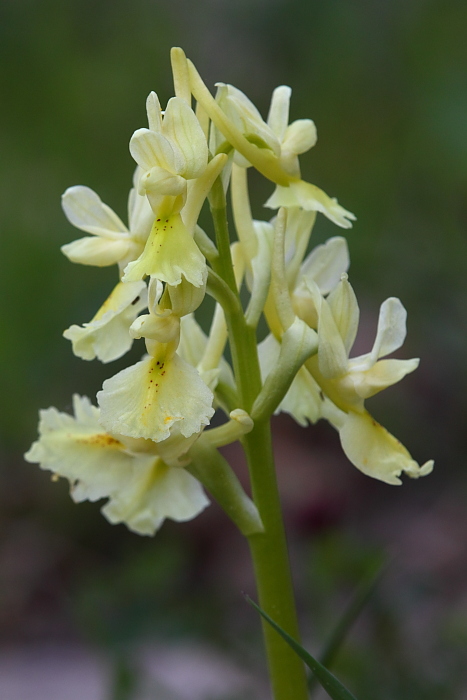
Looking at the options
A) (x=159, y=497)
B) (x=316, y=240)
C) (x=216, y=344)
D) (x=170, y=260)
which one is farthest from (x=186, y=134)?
(x=316, y=240)

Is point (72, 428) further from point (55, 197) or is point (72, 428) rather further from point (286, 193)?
point (55, 197)

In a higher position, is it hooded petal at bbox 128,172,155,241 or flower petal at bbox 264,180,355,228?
hooded petal at bbox 128,172,155,241

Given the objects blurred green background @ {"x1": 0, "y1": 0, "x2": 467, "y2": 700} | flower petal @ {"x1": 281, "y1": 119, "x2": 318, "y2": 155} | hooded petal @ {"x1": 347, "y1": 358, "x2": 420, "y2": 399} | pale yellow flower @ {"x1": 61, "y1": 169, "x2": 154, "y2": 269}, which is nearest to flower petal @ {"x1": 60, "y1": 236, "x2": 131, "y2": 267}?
pale yellow flower @ {"x1": 61, "y1": 169, "x2": 154, "y2": 269}

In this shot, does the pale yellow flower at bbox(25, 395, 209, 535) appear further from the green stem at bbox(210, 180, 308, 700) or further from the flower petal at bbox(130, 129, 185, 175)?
the flower petal at bbox(130, 129, 185, 175)

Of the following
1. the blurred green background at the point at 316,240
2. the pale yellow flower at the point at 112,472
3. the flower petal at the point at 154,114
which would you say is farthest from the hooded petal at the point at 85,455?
the blurred green background at the point at 316,240

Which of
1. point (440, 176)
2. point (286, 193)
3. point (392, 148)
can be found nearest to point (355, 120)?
point (392, 148)

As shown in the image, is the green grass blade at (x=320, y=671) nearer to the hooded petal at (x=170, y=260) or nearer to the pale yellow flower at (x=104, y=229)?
the hooded petal at (x=170, y=260)

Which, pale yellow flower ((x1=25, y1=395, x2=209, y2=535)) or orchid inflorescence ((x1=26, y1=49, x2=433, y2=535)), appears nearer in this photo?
orchid inflorescence ((x1=26, y1=49, x2=433, y2=535))
